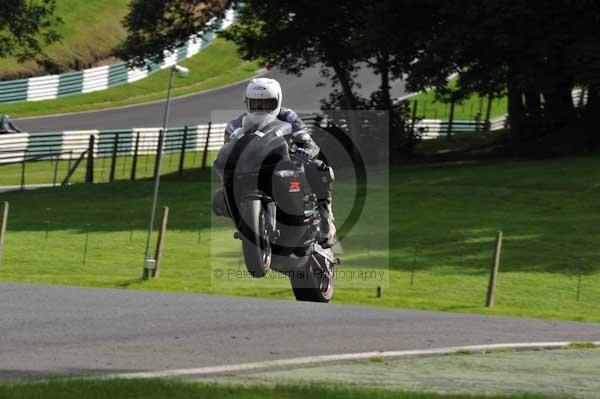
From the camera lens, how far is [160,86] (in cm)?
8069

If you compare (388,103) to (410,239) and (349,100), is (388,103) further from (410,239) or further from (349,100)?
(410,239)

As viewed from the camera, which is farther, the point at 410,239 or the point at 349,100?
the point at 349,100

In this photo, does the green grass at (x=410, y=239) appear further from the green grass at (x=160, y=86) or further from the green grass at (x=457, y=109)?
the green grass at (x=457, y=109)

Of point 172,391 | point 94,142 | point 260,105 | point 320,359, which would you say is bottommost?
point 172,391

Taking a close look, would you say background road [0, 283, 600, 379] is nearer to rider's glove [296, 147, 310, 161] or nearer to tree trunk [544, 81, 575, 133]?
rider's glove [296, 147, 310, 161]

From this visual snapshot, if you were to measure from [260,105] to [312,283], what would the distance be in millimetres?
1976

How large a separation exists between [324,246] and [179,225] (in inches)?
1123

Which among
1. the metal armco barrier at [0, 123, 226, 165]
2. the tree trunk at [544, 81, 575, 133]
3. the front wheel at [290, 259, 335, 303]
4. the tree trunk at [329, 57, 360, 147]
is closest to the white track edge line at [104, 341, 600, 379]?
the front wheel at [290, 259, 335, 303]

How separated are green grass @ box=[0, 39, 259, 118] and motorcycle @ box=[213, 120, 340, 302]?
61.3m

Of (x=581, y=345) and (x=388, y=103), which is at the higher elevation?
(x=388, y=103)

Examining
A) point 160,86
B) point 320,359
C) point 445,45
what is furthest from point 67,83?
point 320,359

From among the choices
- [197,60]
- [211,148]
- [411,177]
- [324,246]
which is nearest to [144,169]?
[211,148]

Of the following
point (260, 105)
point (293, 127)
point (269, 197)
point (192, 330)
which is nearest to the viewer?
point (269, 197)

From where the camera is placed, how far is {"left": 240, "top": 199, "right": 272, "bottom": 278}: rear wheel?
1063 cm
